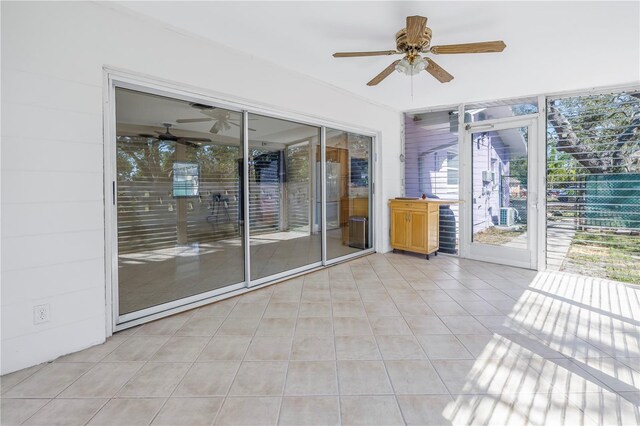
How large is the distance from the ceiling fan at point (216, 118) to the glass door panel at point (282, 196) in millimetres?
245

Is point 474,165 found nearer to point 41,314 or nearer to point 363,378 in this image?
point 363,378

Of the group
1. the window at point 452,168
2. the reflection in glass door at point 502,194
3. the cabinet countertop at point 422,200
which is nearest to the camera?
the reflection in glass door at point 502,194

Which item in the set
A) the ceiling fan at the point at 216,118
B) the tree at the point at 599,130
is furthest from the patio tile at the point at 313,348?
the tree at the point at 599,130

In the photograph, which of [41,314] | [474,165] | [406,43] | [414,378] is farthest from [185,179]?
[474,165]

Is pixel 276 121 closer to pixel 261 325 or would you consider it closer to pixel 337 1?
pixel 337 1

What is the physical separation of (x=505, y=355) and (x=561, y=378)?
305 mm

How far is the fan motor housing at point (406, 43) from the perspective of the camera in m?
2.38

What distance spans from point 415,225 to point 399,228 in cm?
29

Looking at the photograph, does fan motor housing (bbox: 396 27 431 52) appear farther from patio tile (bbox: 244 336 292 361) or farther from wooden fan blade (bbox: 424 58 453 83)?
patio tile (bbox: 244 336 292 361)

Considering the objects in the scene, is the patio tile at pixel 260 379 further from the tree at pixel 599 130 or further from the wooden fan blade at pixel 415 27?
the tree at pixel 599 130

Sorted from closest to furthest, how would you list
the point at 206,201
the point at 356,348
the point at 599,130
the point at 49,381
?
the point at 49,381
the point at 356,348
the point at 206,201
the point at 599,130

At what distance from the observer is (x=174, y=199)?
2727mm

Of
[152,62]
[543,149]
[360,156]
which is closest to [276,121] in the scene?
[152,62]

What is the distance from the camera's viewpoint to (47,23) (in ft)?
6.33
